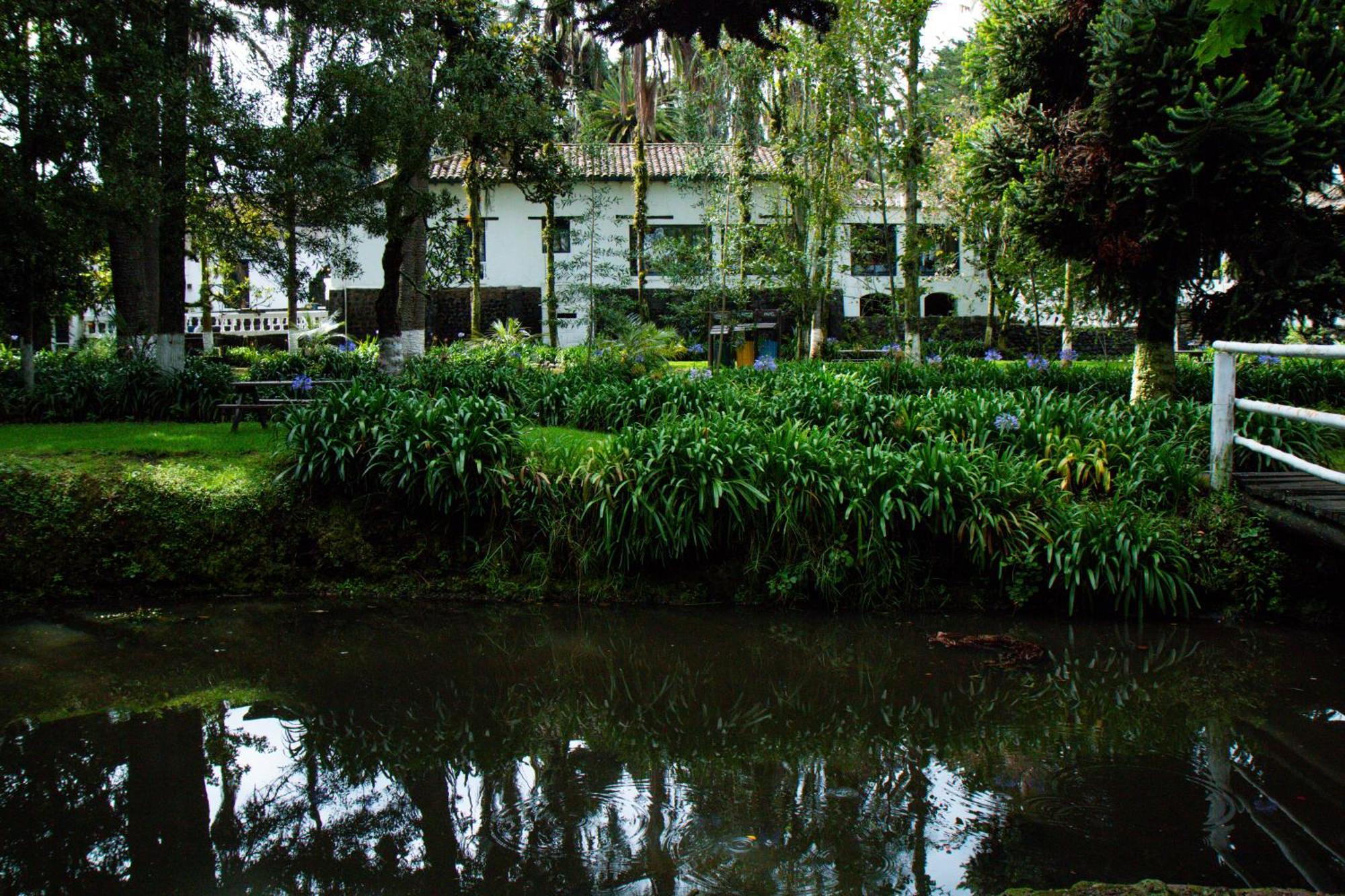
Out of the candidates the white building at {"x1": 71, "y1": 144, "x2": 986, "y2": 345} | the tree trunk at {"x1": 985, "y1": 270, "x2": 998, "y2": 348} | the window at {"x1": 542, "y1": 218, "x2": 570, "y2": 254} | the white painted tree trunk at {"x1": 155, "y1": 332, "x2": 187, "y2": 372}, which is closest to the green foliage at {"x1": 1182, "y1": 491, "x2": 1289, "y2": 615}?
the white painted tree trunk at {"x1": 155, "y1": 332, "x2": 187, "y2": 372}

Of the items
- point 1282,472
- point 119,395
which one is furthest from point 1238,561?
point 119,395

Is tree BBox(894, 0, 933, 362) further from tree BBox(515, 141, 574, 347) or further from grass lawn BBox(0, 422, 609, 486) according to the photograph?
grass lawn BBox(0, 422, 609, 486)

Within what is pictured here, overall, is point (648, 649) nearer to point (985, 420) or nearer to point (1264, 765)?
point (1264, 765)

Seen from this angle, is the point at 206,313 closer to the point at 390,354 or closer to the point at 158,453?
the point at 390,354

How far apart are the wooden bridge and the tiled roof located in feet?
55.0

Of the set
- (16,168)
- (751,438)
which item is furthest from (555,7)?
(751,438)

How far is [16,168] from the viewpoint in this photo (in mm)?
9922

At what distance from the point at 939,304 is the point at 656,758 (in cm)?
2823

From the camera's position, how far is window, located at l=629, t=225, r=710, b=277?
22953 millimetres

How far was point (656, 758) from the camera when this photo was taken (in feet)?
15.4

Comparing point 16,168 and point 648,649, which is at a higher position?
point 16,168

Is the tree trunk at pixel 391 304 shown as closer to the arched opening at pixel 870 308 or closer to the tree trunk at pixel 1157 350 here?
the tree trunk at pixel 1157 350

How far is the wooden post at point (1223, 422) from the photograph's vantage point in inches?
293

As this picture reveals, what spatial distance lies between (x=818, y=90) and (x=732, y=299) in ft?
23.7
